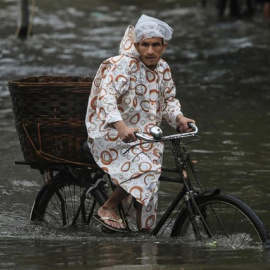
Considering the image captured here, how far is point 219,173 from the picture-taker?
1020cm

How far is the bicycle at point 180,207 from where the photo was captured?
639cm

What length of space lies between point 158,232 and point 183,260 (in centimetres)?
91

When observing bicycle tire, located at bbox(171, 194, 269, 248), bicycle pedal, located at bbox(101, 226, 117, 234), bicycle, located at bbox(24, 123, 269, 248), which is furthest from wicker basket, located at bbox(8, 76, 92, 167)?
bicycle tire, located at bbox(171, 194, 269, 248)

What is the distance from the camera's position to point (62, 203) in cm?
759

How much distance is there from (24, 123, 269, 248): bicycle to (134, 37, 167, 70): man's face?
0.51 meters

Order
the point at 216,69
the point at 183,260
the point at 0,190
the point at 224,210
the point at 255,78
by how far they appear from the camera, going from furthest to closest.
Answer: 1. the point at 216,69
2. the point at 255,78
3. the point at 0,190
4. the point at 224,210
5. the point at 183,260

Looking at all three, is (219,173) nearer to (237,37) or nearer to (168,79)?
(168,79)

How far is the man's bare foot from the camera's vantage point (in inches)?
273

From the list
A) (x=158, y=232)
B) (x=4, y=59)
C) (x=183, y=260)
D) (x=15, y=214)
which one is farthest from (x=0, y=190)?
(x=4, y=59)

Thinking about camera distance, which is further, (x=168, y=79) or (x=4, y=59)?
(x=4, y=59)

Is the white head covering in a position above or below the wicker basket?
above

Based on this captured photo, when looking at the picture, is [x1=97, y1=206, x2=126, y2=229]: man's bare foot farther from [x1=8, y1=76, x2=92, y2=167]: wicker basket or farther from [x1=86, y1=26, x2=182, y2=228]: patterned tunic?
[x1=8, y1=76, x2=92, y2=167]: wicker basket

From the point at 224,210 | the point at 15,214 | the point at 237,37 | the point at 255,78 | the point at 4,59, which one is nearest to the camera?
the point at 224,210

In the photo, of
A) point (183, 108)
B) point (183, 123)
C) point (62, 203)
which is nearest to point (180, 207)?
point (183, 123)
